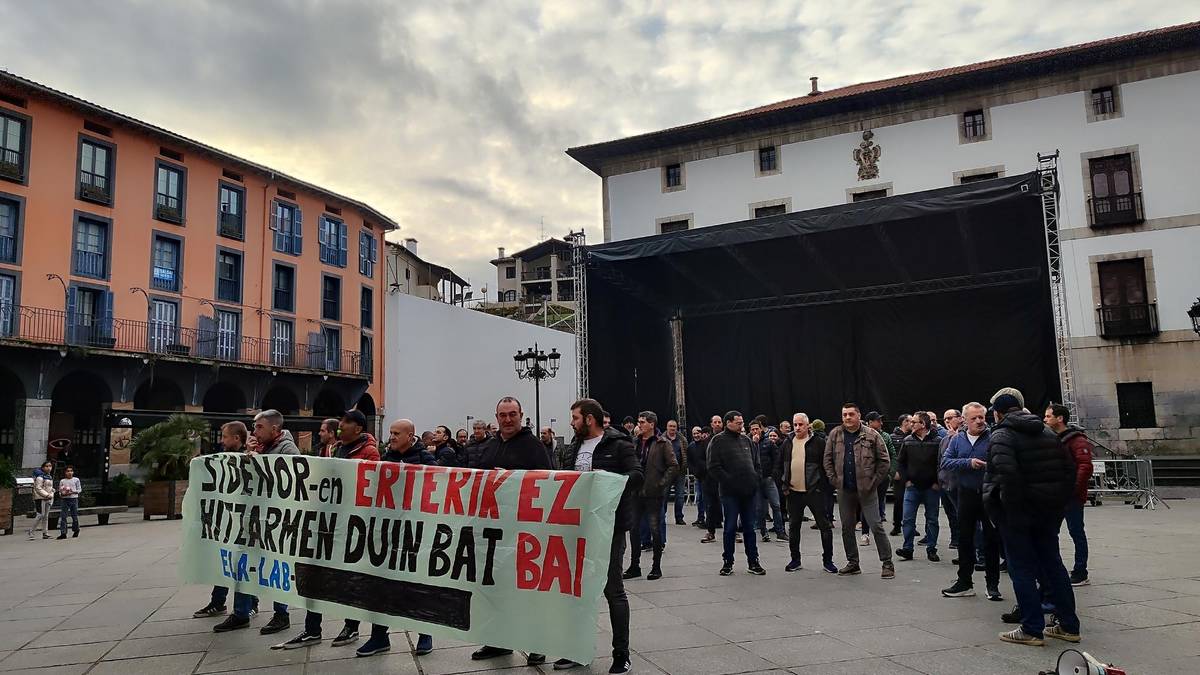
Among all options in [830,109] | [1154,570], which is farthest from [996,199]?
[830,109]

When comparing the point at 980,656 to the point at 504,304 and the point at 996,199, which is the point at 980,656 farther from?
the point at 504,304

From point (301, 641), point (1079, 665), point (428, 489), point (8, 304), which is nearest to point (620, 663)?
point (428, 489)

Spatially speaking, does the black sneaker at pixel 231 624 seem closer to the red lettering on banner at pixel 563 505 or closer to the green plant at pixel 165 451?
the red lettering on banner at pixel 563 505

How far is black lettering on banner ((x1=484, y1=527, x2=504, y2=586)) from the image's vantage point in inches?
195

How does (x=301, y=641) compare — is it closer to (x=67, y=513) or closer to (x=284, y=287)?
(x=67, y=513)

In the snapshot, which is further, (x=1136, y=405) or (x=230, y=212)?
(x=230, y=212)

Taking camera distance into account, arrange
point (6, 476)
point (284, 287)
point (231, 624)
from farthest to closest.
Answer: point (284, 287) → point (6, 476) → point (231, 624)

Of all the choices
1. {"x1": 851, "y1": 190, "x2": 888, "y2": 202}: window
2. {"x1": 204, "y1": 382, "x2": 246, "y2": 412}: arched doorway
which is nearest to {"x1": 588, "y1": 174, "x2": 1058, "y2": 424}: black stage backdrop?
{"x1": 851, "y1": 190, "x2": 888, "y2": 202}: window

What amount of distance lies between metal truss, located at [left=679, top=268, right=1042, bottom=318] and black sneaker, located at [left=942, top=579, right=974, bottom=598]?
1521cm

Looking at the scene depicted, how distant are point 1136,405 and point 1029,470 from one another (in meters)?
22.2

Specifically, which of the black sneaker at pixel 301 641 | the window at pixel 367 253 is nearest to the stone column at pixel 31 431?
the window at pixel 367 253

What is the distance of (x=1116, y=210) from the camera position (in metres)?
24.0

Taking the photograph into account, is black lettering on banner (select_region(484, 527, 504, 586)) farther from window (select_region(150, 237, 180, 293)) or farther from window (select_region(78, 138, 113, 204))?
window (select_region(150, 237, 180, 293))

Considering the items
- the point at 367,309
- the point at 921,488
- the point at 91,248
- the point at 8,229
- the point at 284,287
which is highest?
the point at 8,229
